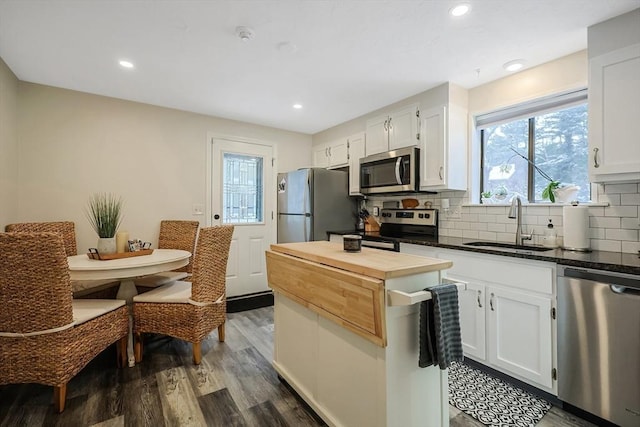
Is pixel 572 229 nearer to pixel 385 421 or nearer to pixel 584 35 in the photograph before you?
pixel 584 35

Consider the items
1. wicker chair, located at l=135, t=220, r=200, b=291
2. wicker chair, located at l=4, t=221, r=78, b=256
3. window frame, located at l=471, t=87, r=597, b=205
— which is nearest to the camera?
window frame, located at l=471, t=87, r=597, b=205

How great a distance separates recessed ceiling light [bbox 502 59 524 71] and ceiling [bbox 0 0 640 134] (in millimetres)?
40

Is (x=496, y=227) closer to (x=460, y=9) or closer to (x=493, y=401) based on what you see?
(x=493, y=401)

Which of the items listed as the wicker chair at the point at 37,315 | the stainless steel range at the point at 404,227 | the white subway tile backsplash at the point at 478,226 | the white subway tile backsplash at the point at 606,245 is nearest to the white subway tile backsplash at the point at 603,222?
the white subway tile backsplash at the point at 606,245

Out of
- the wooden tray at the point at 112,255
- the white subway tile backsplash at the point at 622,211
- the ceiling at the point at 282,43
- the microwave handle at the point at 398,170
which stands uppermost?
the ceiling at the point at 282,43

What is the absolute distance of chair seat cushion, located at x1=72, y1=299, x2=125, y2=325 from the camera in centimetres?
186

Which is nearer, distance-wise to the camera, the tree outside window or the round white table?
the round white table

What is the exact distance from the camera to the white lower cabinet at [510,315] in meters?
1.84

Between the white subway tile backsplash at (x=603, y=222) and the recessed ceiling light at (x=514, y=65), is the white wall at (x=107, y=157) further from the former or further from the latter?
the white subway tile backsplash at (x=603, y=222)

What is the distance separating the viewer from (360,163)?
11.9ft

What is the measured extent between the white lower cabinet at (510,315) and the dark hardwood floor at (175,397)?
11.2 inches

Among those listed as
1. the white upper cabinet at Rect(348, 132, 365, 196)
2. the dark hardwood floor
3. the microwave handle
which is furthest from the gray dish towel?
the white upper cabinet at Rect(348, 132, 365, 196)

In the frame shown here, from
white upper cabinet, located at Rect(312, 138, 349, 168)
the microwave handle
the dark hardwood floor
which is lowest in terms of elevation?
the dark hardwood floor

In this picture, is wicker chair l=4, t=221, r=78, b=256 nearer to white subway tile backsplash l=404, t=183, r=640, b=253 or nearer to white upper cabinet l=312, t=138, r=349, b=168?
white upper cabinet l=312, t=138, r=349, b=168
